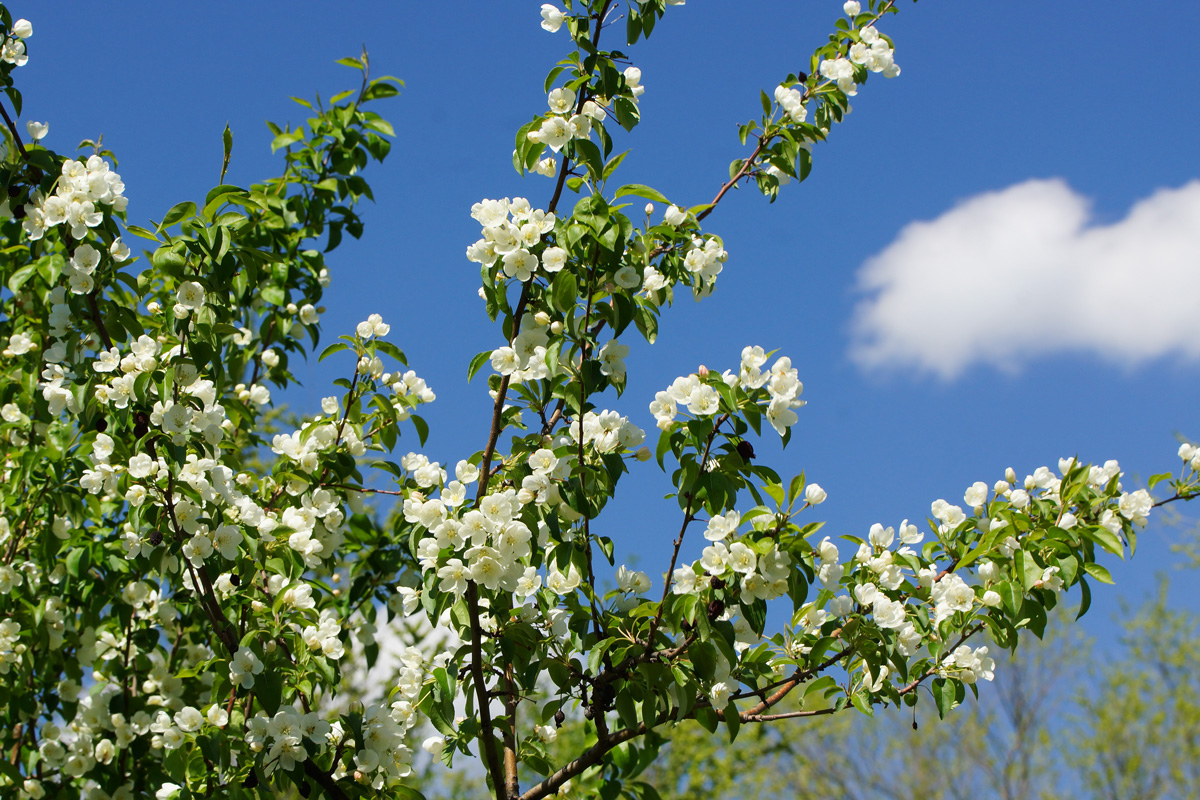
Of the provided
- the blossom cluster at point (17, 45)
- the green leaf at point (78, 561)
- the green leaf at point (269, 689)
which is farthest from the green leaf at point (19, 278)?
the green leaf at point (269, 689)

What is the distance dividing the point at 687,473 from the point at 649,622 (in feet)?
1.48

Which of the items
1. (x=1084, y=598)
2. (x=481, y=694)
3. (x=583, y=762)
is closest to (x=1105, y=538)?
(x=1084, y=598)

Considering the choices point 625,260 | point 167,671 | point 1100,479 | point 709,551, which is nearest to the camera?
point 709,551

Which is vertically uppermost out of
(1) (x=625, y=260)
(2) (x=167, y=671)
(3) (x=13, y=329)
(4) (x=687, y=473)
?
(3) (x=13, y=329)

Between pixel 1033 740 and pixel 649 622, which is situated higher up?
pixel 1033 740

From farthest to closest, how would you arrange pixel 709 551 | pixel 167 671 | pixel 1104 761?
pixel 1104 761, pixel 167 671, pixel 709 551

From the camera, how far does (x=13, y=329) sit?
382 centimetres

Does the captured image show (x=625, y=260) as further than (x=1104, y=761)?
No

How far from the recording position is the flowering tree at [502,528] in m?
2.24

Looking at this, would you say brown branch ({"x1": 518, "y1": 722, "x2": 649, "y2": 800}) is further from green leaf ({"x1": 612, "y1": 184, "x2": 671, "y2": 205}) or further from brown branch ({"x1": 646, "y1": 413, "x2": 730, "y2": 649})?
green leaf ({"x1": 612, "y1": 184, "x2": 671, "y2": 205})

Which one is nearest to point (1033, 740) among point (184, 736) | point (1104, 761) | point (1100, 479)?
point (1104, 761)

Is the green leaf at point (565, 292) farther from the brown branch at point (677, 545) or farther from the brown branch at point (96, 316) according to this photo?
the brown branch at point (96, 316)

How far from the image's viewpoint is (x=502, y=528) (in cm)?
217

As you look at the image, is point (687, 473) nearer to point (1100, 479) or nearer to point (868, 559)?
point (868, 559)
